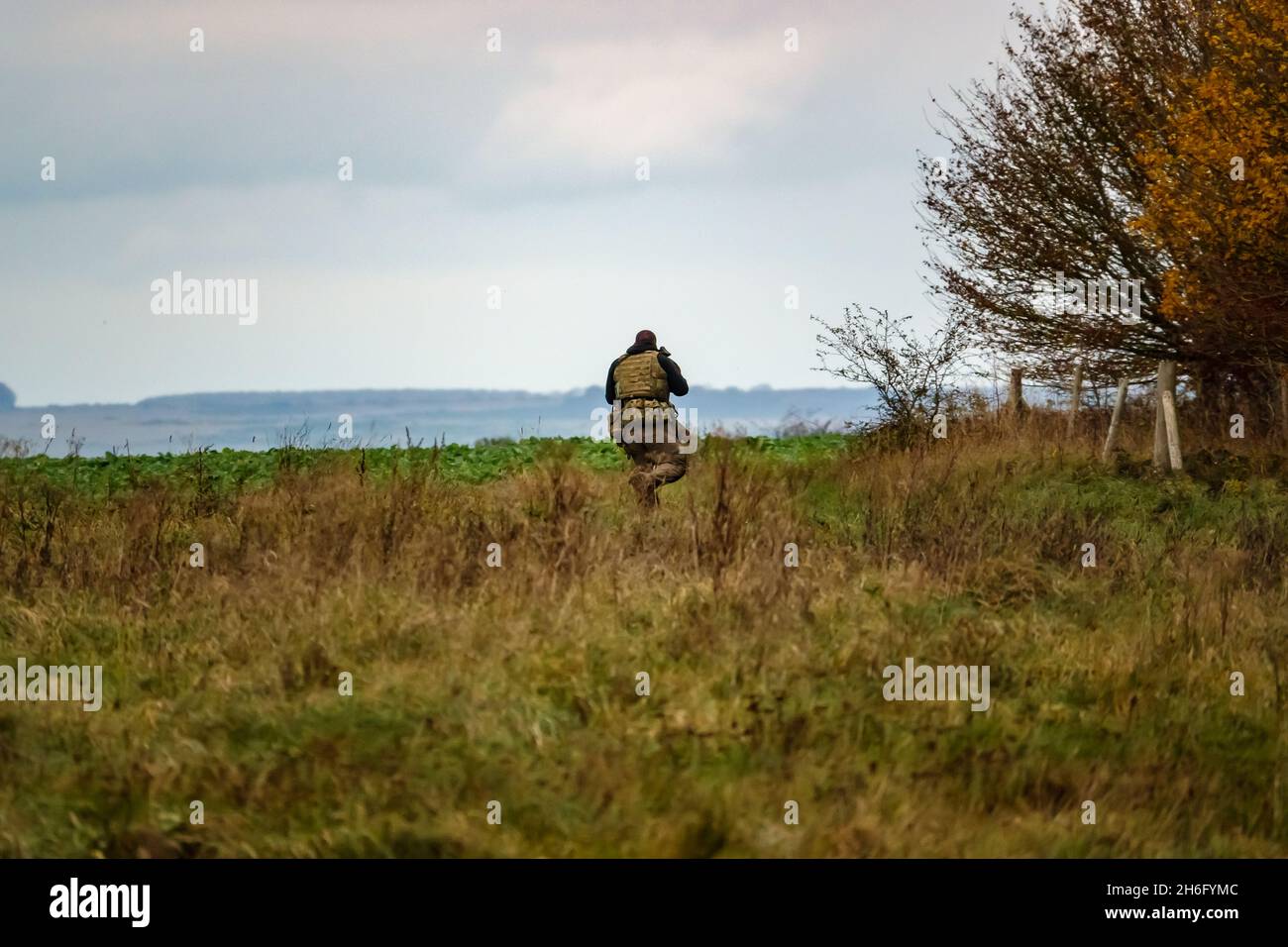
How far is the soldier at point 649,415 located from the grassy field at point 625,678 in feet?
3.26

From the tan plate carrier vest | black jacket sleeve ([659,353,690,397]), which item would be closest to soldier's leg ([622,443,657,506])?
the tan plate carrier vest

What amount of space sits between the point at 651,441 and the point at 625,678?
7.09 m

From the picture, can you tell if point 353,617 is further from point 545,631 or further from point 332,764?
point 332,764

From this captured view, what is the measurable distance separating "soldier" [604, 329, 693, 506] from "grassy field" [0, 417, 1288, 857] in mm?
994

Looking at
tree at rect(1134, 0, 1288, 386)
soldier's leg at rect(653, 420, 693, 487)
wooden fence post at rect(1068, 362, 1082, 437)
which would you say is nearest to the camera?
soldier's leg at rect(653, 420, 693, 487)

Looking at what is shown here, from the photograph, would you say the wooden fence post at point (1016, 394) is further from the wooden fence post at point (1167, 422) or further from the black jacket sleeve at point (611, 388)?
the black jacket sleeve at point (611, 388)

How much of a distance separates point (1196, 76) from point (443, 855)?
16870 mm

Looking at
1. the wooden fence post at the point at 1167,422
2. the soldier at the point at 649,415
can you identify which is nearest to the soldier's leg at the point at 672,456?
the soldier at the point at 649,415

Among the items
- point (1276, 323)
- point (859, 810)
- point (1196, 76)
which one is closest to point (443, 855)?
point (859, 810)

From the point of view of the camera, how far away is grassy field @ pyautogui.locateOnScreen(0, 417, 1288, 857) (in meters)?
6.10

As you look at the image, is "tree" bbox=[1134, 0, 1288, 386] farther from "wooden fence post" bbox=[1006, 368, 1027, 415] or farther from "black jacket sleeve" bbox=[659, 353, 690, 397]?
"black jacket sleeve" bbox=[659, 353, 690, 397]

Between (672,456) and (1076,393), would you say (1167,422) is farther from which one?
(672,456)

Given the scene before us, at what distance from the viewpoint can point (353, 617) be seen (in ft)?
28.3

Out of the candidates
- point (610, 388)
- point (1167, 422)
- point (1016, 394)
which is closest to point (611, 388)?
point (610, 388)
